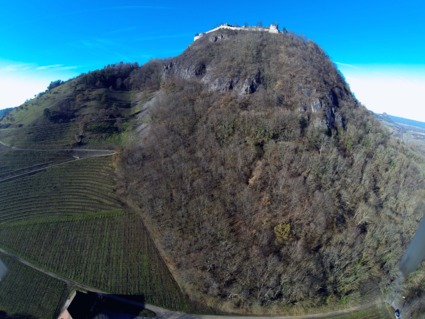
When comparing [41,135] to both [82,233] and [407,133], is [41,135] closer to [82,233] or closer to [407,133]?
[82,233]

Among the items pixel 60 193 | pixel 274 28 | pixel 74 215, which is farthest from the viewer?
pixel 274 28

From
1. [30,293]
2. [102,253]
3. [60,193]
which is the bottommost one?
[30,293]

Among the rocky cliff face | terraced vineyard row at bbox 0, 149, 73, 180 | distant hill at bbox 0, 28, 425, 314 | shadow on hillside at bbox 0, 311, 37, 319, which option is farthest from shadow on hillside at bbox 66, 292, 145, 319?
terraced vineyard row at bbox 0, 149, 73, 180

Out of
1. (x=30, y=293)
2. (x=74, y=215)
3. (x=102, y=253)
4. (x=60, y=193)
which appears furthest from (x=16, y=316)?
(x=60, y=193)

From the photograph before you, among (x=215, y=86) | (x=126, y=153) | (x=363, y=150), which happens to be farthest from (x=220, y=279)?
(x=215, y=86)

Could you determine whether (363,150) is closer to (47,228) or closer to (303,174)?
(303,174)

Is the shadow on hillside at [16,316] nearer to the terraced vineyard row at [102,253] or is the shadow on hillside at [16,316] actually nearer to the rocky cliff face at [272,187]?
the terraced vineyard row at [102,253]

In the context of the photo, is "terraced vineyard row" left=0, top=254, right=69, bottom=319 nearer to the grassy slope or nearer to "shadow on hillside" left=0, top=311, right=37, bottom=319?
"shadow on hillside" left=0, top=311, right=37, bottom=319
